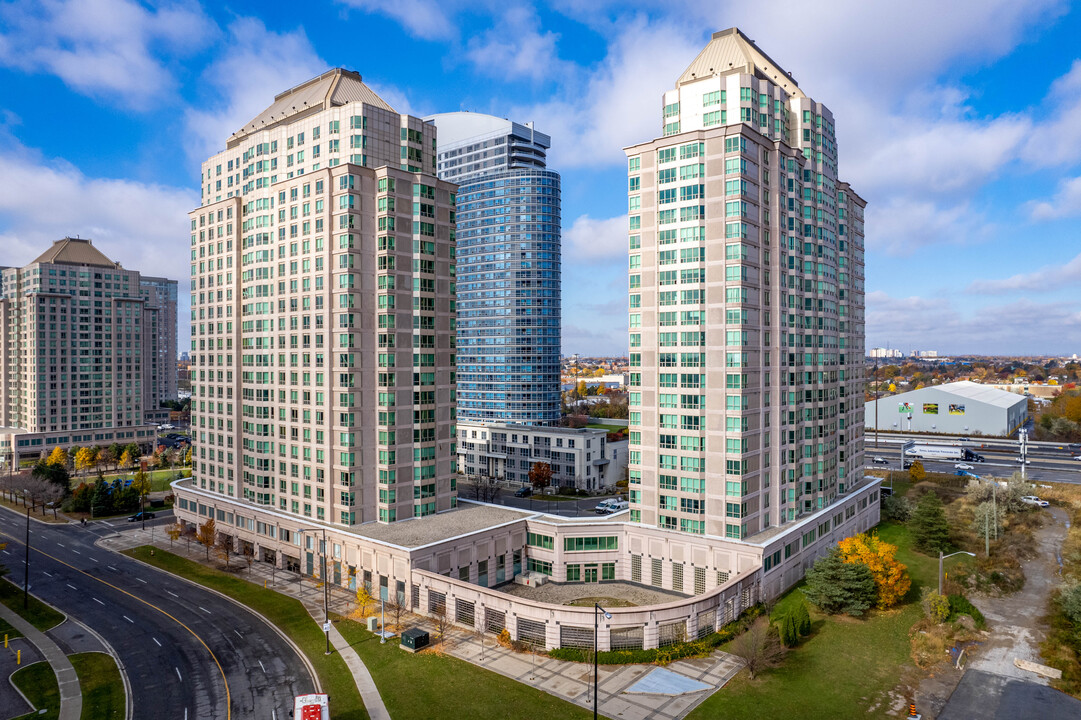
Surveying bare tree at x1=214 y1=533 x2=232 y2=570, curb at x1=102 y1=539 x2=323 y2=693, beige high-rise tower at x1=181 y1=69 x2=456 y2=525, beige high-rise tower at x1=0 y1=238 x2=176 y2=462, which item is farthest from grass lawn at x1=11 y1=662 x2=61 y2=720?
beige high-rise tower at x1=0 y1=238 x2=176 y2=462

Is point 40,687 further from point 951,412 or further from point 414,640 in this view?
point 951,412

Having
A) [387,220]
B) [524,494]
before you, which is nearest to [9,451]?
[524,494]

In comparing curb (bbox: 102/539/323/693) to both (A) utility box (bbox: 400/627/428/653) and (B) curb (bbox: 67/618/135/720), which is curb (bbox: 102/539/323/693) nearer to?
(A) utility box (bbox: 400/627/428/653)

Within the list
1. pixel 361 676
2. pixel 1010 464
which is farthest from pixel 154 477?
pixel 1010 464

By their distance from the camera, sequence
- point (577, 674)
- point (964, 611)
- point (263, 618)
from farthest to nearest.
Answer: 1. point (263, 618)
2. point (964, 611)
3. point (577, 674)

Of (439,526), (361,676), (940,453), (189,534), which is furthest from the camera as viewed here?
(940,453)

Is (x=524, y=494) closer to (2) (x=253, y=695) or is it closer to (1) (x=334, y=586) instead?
(1) (x=334, y=586)
